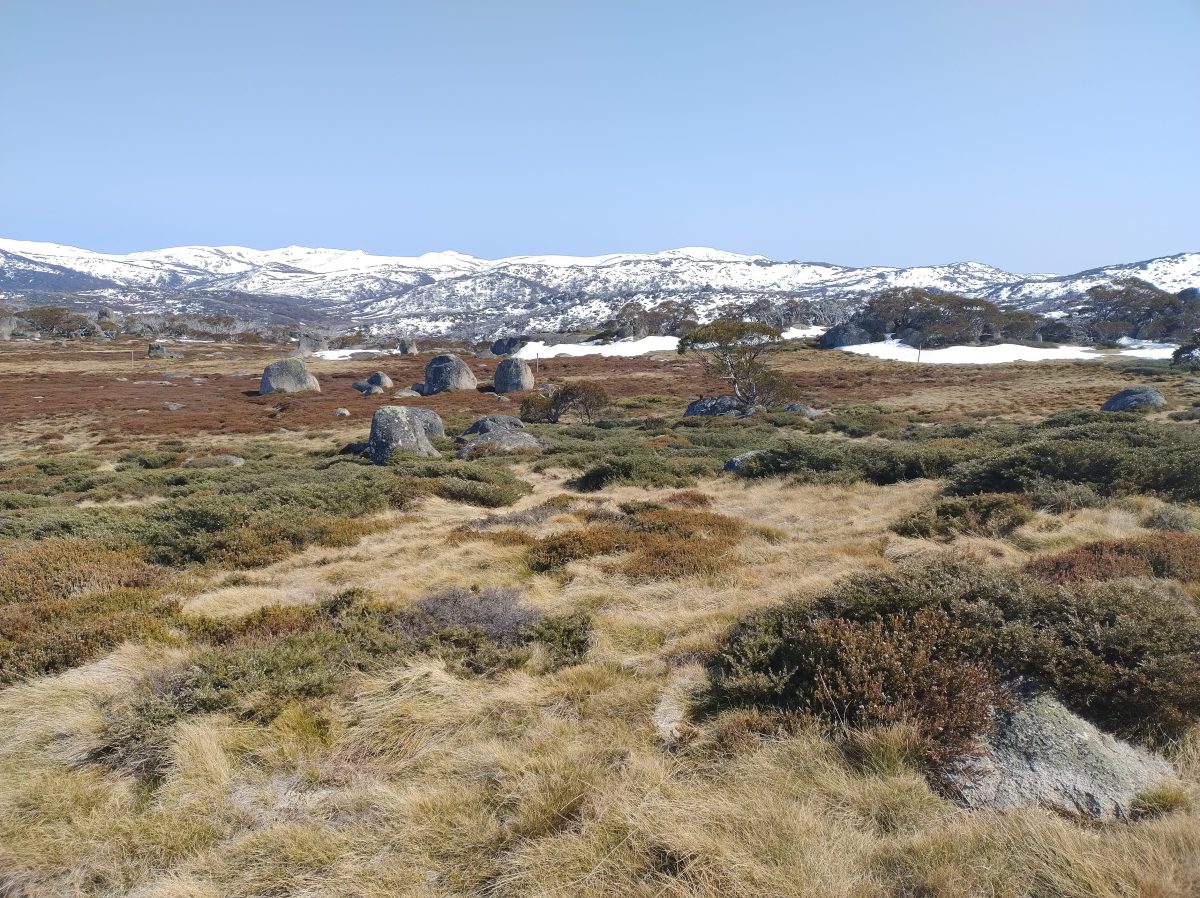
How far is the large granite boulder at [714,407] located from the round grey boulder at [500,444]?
13.8 meters

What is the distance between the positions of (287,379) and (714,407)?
124 ft

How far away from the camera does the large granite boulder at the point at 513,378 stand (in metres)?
52.0

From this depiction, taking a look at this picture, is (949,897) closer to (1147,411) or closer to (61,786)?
(61,786)

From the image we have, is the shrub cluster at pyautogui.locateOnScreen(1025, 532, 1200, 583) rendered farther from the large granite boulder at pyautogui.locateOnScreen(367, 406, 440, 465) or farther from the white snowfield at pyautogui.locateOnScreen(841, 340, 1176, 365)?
the white snowfield at pyautogui.locateOnScreen(841, 340, 1176, 365)

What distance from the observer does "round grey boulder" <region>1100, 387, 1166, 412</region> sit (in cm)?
3027

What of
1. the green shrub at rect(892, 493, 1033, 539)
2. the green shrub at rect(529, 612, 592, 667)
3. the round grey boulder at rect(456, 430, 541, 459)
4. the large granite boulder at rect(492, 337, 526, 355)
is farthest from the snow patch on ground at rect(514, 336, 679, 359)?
the green shrub at rect(529, 612, 592, 667)

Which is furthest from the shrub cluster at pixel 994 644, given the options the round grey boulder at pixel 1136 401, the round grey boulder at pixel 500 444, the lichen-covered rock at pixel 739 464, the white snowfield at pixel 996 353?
the white snowfield at pixel 996 353

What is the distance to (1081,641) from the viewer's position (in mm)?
4492

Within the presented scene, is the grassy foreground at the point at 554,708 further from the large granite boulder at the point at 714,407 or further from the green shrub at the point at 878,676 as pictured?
the large granite boulder at the point at 714,407

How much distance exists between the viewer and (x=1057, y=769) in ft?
12.3

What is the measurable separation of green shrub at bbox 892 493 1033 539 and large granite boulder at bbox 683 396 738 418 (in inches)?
1013

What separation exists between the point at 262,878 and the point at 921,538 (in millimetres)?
9454

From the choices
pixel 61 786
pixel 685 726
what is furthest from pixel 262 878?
pixel 685 726

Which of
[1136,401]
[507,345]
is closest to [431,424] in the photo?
[1136,401]
